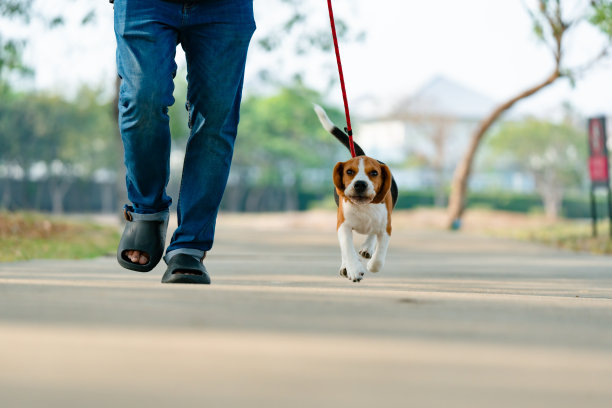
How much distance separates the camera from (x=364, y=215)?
14.8 feet

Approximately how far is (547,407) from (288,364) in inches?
21.9

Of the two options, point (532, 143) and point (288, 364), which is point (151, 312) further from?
point (532, 143)

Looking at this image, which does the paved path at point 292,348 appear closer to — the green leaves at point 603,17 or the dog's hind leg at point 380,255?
the dog's hind leg at point 380,255

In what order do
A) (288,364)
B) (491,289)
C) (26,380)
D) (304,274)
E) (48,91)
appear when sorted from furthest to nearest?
(48,91) → (304,274) → (491,289) → (288,364) → (26,380)

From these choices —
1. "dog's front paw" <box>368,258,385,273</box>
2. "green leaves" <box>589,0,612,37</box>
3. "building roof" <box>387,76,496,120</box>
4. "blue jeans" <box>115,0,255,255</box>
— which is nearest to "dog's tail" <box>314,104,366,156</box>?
"dog's front paw" <box>368,258,385,273</box>

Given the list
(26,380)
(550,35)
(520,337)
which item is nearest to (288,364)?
(26,380)

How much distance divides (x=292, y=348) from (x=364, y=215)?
8.76ft

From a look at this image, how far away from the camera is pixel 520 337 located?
2.13 metres

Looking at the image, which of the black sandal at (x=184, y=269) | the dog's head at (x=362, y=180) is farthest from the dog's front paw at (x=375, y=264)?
the black sandal at (x=184, y=269)

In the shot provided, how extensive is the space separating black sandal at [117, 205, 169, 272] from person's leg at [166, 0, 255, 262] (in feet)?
0.23

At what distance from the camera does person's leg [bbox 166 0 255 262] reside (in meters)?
3.59

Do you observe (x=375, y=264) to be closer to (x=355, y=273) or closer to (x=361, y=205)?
(x=361, y=205)

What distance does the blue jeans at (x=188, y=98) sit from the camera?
3396 mm

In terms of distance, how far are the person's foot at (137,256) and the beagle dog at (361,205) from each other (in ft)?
3.58
